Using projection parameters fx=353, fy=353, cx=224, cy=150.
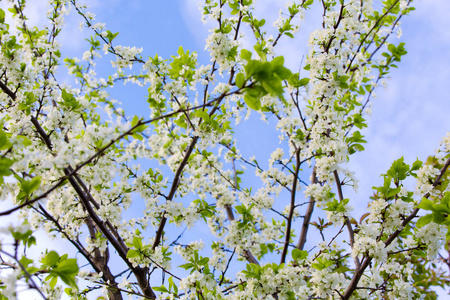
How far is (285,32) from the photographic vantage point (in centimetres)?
474

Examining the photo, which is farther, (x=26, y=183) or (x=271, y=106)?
(x=271, y=106)

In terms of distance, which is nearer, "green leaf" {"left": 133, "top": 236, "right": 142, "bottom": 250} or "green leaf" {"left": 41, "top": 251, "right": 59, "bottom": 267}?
"green leaf" {"left": 41, "top": 251, "right": 59, "bottom": 267}

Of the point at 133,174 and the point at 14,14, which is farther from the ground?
the point at 14,14

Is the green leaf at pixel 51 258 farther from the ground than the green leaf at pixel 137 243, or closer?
closer

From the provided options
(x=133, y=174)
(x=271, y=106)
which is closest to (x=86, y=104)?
(x=133, y=174)

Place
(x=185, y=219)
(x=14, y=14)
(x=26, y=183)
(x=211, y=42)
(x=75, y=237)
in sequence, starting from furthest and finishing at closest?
(x=14, y=14), (x=75, y=237), (x=185, y=219), (x=211, y=42), (x=26, y=183)

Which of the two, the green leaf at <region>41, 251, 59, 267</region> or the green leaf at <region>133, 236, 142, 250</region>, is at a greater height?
the green leaf at <region>133, 236, 142, 250</region>

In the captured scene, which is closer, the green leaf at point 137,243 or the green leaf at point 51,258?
the green leaf at point 51,258

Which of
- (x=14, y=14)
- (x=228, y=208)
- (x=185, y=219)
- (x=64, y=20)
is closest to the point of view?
(x=185, y=219)

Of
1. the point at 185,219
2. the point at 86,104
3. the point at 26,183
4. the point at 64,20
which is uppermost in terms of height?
the point at 64,20

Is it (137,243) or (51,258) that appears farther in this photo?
(137,243)

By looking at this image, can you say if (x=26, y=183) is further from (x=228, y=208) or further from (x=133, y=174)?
(x=228, y=208)

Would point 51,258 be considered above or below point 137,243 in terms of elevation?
below

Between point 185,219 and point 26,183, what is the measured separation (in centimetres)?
260
